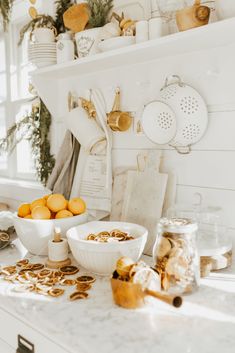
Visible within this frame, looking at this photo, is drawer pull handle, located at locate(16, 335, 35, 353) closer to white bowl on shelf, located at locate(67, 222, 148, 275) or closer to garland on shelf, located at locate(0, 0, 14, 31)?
white bowl on shelf, located at locate(67, 222, 148, 275)

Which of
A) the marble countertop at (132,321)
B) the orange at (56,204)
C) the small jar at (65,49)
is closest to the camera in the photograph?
the marble countertop at (132,321)

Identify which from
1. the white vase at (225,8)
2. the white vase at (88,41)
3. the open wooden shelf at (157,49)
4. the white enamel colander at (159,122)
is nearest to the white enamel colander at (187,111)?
the white enamel colander at (159,122)

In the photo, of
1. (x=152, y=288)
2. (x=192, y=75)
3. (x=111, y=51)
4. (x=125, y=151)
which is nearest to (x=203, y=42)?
(x=192, y=75)

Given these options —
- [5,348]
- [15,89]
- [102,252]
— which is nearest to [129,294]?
[102,252]

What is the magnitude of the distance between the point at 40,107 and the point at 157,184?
901mm

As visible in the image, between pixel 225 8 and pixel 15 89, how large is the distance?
70.9 inches

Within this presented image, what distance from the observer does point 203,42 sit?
1.18 metres

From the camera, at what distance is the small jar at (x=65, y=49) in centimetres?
156

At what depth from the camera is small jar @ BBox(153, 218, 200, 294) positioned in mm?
944

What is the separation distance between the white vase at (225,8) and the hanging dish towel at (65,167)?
2.85 ft

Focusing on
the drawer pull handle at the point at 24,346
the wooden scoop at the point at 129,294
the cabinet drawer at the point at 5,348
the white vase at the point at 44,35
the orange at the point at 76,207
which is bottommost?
the cabinet drawer at the point at 5,348

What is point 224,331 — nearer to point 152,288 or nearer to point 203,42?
point 152,288

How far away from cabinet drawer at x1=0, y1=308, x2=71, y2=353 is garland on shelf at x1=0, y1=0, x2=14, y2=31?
1882mm

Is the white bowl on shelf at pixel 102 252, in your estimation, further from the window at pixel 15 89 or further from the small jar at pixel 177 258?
the window at pixel 15 89
